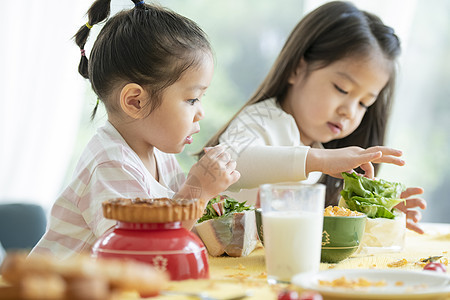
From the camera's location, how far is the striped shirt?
1.18 metres

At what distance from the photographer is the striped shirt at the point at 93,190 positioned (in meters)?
1.18

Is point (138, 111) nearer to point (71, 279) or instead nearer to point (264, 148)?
point (264, 148)

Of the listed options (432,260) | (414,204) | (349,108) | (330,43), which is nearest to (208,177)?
→ (432,260)

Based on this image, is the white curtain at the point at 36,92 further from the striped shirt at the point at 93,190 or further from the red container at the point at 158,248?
the red container at the point at 158,248

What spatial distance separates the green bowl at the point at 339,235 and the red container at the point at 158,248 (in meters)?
0.32

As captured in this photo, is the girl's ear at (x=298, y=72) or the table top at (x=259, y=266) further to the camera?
the girl's ear at (x=298, y=72)

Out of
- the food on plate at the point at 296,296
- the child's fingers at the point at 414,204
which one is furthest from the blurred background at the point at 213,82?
the food on plate at the point at 296,296

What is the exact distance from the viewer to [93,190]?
117 centimetres

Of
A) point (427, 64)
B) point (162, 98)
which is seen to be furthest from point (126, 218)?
point (427, 64)

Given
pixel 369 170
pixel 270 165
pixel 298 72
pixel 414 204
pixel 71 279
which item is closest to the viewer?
pixel 71 279

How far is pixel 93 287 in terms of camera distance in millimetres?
519

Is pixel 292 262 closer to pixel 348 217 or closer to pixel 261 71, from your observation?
pixel 348 217

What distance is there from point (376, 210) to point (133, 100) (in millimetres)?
596

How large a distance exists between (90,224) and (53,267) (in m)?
0.68
